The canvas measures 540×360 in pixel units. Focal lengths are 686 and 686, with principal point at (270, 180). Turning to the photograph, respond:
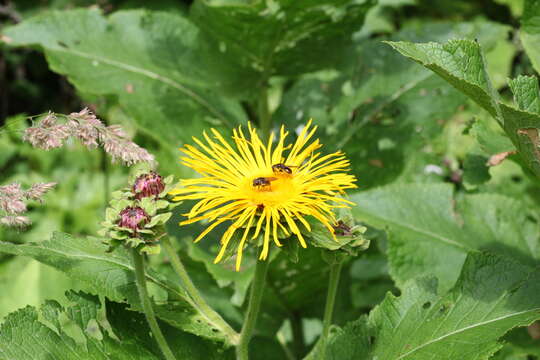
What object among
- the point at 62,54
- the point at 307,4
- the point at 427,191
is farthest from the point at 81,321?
the point at 62,54

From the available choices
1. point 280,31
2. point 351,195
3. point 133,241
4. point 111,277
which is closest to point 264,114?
point 280,31

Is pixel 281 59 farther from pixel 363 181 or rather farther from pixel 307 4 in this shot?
pixel 363 181

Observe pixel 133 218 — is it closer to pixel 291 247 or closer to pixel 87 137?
pixel 87 137

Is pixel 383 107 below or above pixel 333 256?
below

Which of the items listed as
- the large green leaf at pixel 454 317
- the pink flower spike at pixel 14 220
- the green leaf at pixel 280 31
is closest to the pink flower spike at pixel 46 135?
the pink flower spike at pixel 14 220

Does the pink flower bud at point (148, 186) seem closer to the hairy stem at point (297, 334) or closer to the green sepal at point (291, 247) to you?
the green sepal at point (291, 247)

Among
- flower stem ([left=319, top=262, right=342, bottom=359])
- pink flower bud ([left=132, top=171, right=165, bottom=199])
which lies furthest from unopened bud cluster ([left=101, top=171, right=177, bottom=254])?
flower stem ([left=319, top=262, right=342, bottom=359])
